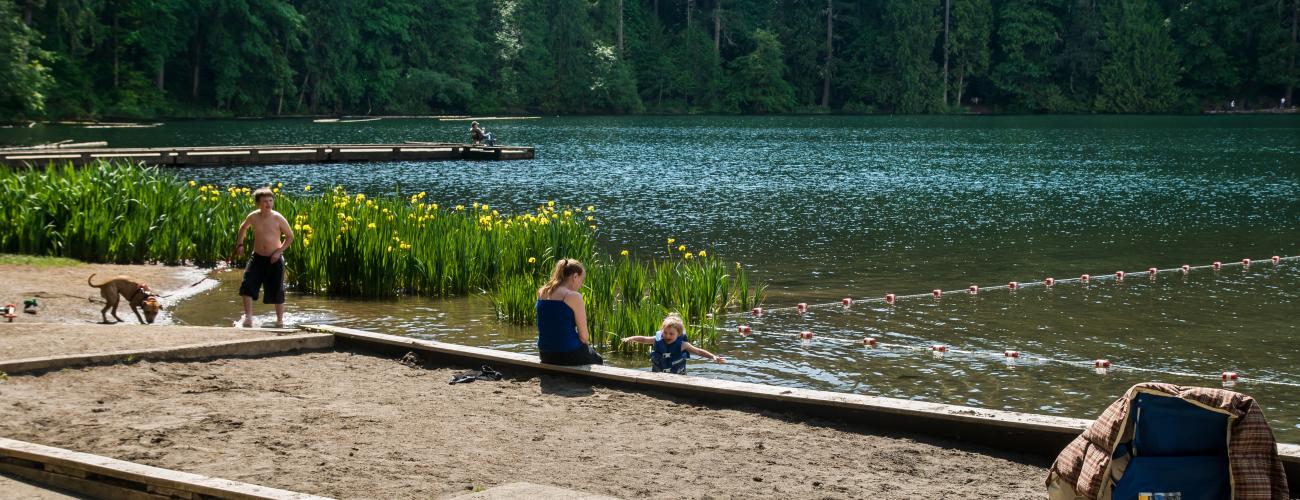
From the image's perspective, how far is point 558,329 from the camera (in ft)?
34.2

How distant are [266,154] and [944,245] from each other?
28199mm

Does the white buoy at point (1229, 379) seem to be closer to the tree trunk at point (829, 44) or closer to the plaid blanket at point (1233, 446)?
the plaid blanket at point (1233, 446)

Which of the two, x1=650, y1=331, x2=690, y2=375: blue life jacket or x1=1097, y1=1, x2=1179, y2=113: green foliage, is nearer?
x1=650, y1=331, x2=690, y2=375: blue life jacket

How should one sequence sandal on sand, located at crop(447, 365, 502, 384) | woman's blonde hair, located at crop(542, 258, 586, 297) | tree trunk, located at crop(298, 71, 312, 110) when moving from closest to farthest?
sandal on sand, located at crop(447, 365, 502, 384), woman's blonde hair, located at crop(542, 258, 586, 297), tree trunk, located at crop(298, 71, 312, 110)

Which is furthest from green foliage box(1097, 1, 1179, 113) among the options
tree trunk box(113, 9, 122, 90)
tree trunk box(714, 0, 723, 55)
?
tree trunk box(113, 9, 122, 90)

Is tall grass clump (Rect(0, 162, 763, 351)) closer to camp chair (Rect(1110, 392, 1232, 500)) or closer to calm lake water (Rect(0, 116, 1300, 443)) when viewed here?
calm lake water (Rect(0, 116, 1300, 443))

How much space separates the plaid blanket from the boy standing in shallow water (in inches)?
391

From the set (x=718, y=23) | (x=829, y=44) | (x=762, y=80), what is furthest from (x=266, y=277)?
(x=718, y=23)

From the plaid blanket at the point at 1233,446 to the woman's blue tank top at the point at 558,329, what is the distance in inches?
198

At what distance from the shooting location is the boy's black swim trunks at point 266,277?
45.6 ft

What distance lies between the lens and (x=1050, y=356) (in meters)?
13.8

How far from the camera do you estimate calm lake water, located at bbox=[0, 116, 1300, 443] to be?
1327 cm

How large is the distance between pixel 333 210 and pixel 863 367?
9.11 metres

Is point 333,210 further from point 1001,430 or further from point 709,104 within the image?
point 709,104
